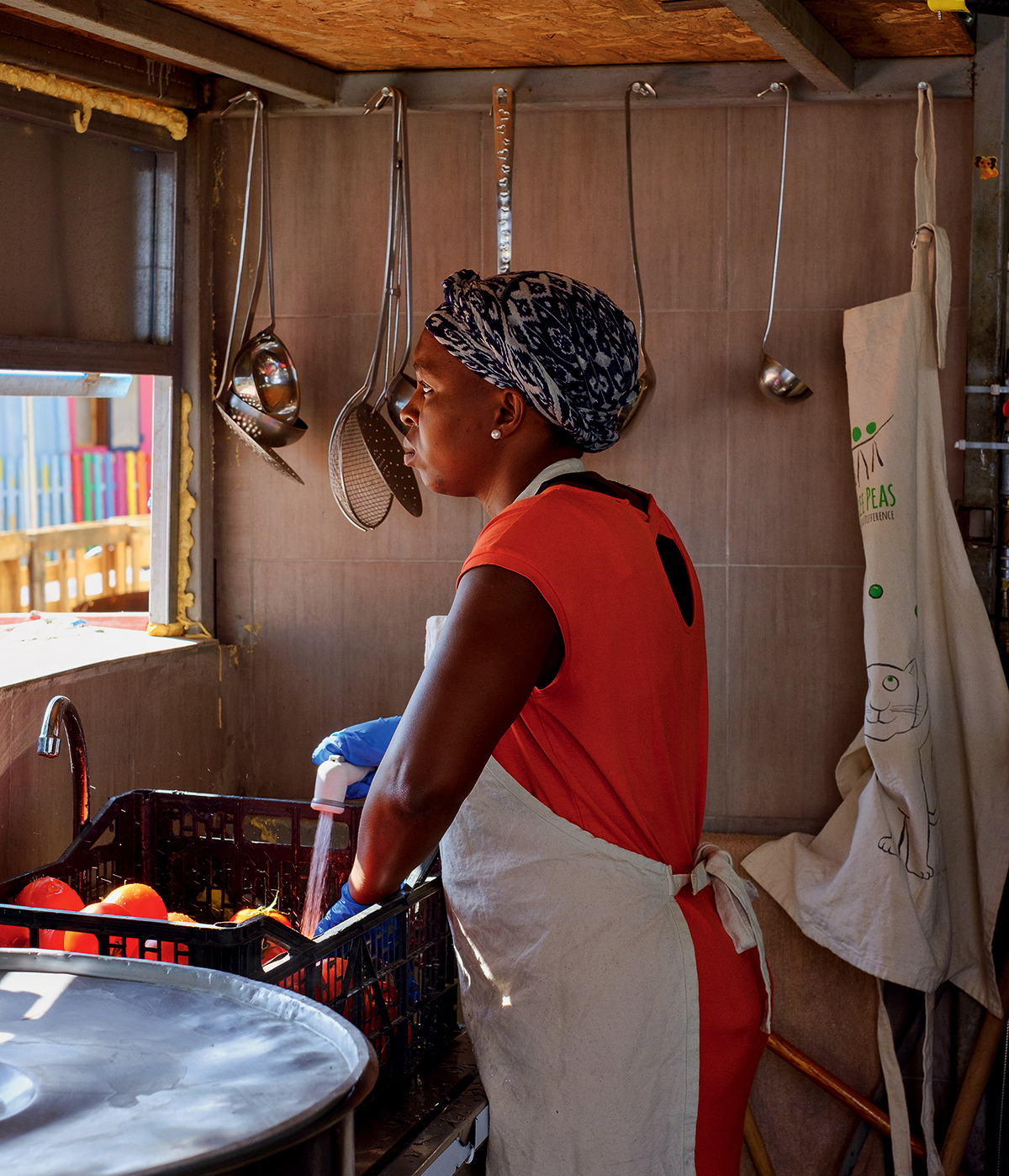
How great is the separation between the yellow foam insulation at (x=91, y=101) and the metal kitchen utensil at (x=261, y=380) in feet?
0.33

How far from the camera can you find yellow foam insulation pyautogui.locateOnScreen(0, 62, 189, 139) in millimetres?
1735

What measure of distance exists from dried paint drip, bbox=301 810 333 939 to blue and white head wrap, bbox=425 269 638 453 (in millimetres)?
514

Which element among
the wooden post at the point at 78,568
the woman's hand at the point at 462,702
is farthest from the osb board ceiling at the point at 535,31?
the wooden post at the point at 78,568

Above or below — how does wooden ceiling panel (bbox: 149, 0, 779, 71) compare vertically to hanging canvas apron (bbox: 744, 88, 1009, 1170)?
above

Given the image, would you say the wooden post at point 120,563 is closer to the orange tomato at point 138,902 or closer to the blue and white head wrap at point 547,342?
the orange tomato at point 138,902

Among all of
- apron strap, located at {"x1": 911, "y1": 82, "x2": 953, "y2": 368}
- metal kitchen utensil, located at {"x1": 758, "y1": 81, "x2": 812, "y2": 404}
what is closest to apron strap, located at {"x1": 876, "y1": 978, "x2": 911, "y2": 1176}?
metal kitchen utensil, located at {"x1": 758, "y1": 81, "x2": 812, "y2": 404}

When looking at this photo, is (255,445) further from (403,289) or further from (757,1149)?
(757,1149)

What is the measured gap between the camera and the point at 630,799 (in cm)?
Result: 100

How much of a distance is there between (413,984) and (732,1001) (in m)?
0.30

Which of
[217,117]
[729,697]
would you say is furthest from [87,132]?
[729,697]

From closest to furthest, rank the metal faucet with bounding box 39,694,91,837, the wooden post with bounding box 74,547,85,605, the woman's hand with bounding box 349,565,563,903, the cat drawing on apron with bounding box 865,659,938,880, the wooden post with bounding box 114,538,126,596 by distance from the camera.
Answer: the woman's hand with bounding box 349,565,563,903
the metal faucet with bounding box 39,694,91,837
the cat drawing on apron with bounding box 865,659,938,880
the wooden post with bounding box 114,538,126,596
the wooden post with bounding box 74,547,85,605

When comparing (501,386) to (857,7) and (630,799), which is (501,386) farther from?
(857,7)

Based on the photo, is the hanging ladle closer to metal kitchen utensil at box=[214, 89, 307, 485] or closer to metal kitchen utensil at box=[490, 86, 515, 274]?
metal kitchen utensil at box=[214, 89, 307, 485]

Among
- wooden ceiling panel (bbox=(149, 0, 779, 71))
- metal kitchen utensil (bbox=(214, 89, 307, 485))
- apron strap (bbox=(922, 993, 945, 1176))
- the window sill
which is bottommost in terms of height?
apron strap (bbox=(922, 993, 945, 1176))
